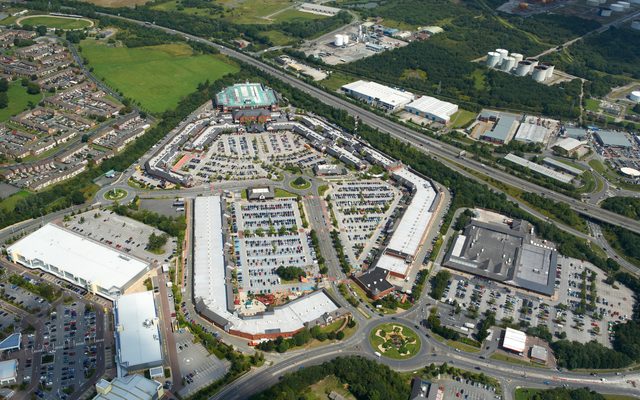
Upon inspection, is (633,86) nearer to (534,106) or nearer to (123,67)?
(534,106)

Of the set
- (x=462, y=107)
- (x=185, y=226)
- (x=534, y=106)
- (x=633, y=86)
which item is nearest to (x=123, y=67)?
(x=185, y=226)

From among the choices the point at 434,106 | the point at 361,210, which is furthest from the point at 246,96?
the point at 361,210

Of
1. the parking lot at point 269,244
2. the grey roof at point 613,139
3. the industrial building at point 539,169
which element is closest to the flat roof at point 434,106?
the industrial building at point 539,169

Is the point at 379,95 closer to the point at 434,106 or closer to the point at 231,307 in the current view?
the point at 434,106

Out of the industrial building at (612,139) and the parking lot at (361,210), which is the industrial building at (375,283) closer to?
the parking lot at (361,210)

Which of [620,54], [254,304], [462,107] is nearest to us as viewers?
[254,304]

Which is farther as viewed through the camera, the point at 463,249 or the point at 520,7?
the point at 520,7

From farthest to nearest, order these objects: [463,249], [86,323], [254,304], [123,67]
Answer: [123,67]
[463,249]
[254,304]
[86,323]
